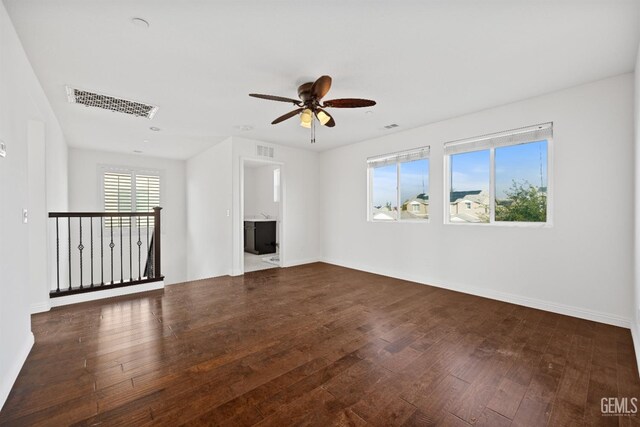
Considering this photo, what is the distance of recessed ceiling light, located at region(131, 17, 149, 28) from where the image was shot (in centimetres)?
201

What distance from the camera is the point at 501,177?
149 inches

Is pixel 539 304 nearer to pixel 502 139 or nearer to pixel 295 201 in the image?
pixel 502 139

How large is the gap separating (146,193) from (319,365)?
6.89m

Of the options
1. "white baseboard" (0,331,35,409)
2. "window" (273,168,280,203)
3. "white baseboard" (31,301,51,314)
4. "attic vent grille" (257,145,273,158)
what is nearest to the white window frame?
"window" (273,168,280,203)

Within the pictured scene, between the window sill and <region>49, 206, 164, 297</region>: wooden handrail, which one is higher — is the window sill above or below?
above

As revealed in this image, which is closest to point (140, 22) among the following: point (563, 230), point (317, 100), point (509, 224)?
point (317, 100)

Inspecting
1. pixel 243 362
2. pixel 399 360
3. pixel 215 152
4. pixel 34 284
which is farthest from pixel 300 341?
pixel 215 152

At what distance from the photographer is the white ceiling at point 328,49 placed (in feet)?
6.38

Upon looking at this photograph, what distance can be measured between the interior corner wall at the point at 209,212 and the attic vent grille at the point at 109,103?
1576mm

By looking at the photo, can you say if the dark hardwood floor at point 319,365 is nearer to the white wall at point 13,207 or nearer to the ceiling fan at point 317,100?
the white wall at point 13,207

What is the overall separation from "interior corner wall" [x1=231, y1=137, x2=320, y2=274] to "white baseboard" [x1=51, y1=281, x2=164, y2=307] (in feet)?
4.75

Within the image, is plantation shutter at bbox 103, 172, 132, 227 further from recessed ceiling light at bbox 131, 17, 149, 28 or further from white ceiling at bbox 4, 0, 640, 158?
recessed ceiling light at bbox 131, 17, 149, 28

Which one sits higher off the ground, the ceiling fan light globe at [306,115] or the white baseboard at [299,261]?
the ceiling fan light globe at [306,115]

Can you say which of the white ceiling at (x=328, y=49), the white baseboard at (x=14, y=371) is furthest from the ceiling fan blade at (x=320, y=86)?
the white baseboard at (x=14, y=371)
